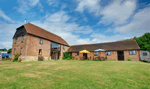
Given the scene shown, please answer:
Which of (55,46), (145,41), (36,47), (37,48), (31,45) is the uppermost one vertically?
(145,41)

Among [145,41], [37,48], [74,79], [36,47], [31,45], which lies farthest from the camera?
[145,41]

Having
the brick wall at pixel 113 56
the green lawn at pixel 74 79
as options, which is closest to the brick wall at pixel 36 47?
the green lawn at pixel 74 79

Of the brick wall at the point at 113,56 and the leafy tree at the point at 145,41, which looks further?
the leafy tree at the point at 145,41

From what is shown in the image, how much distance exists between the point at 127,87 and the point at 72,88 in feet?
8.94

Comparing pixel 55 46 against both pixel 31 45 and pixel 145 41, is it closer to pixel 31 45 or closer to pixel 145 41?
pixel 31 45

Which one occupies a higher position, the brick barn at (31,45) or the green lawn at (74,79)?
the brick barn at (31,45)

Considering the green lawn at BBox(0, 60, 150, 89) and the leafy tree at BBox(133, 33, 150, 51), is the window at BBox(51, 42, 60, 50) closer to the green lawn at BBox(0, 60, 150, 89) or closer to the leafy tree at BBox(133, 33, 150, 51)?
the green lawn at BBox(0, 60, 150, 89)

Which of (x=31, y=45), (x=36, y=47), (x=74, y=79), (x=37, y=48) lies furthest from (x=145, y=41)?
(x=31, y=45)

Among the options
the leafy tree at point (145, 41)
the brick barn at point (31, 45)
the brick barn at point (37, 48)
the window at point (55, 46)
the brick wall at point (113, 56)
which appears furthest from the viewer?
the leafy tree at point (145, 41)

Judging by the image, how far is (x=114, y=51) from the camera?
21922 mm

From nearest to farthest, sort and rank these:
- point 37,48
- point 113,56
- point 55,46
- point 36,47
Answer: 1. point 36,47
2. point 37,48
3. point 113,56
4. point 55,46

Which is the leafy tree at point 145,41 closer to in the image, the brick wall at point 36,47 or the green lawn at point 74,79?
the green lawn at point 74,79

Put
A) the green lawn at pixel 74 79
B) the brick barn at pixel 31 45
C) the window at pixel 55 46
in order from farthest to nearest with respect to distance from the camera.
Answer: the window at pixel 55 46, the brick barn at pixel 31 45, the green lawn at pixel 74 79

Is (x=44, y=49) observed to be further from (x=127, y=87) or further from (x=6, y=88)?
(x=127, y=87)
